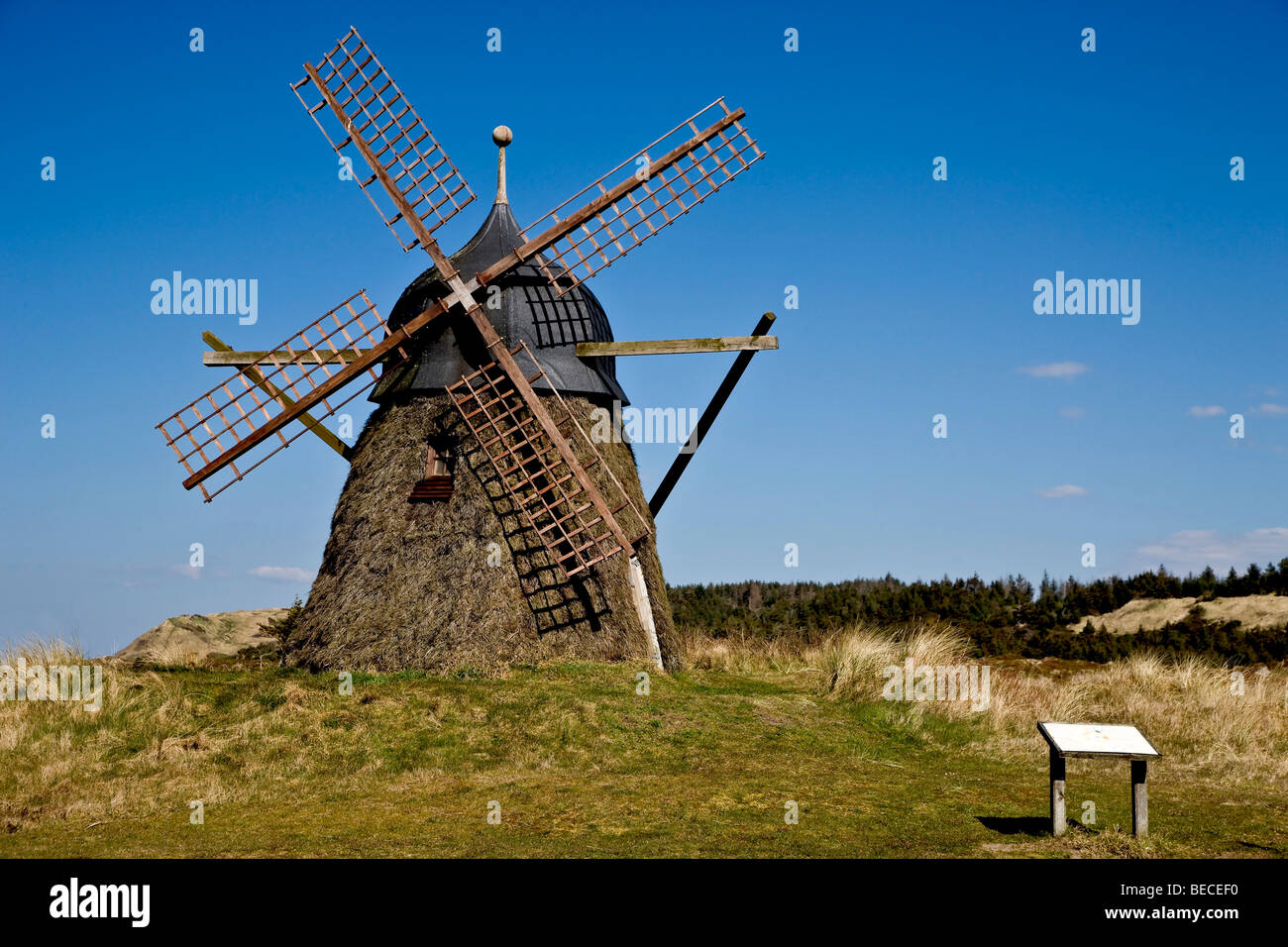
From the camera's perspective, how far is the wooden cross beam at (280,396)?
696 inches

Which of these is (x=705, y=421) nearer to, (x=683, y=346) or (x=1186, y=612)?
(x=683, y=346)

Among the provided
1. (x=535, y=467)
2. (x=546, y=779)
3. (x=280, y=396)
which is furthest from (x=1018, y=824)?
(x=280, y=396)

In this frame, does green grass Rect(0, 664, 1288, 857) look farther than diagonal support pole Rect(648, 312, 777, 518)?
No

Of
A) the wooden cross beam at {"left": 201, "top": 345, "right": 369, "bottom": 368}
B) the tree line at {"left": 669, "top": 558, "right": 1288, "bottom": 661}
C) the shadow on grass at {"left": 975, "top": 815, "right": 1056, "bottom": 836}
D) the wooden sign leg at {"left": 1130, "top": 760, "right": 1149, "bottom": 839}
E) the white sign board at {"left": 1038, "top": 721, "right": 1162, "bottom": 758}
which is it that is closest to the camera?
the white sign board at {"left": 1038, "top": 721, "right": 1162, "bottom": 758}

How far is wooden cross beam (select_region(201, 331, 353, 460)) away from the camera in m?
17.7

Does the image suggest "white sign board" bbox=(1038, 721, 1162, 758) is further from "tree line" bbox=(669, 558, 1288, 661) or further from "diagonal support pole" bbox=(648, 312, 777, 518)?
"tree line" bbox=(669, 558, 1288, 661)

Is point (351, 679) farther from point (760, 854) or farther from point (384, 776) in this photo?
point (760, 854)

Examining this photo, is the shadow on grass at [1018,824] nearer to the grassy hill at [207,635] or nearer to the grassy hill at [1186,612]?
the grassy hill at [1186,612]

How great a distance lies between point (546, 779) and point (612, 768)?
3.24 feet

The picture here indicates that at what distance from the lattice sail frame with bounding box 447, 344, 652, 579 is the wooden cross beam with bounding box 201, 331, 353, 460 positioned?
7.96 feet

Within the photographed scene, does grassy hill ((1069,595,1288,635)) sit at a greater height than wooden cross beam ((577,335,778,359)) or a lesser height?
lesser

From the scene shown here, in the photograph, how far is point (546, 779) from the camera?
1305cm

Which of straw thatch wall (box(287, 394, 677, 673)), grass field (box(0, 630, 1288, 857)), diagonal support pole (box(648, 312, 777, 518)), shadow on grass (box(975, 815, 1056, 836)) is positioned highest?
diagonal support pole (box(648, 312, 777, 518))

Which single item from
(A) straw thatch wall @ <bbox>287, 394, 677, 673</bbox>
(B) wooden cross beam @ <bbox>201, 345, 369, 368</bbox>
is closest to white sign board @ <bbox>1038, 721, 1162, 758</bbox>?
(A) straw thatch wall @ <bbox>287, 394, 677, 673</bbox>
